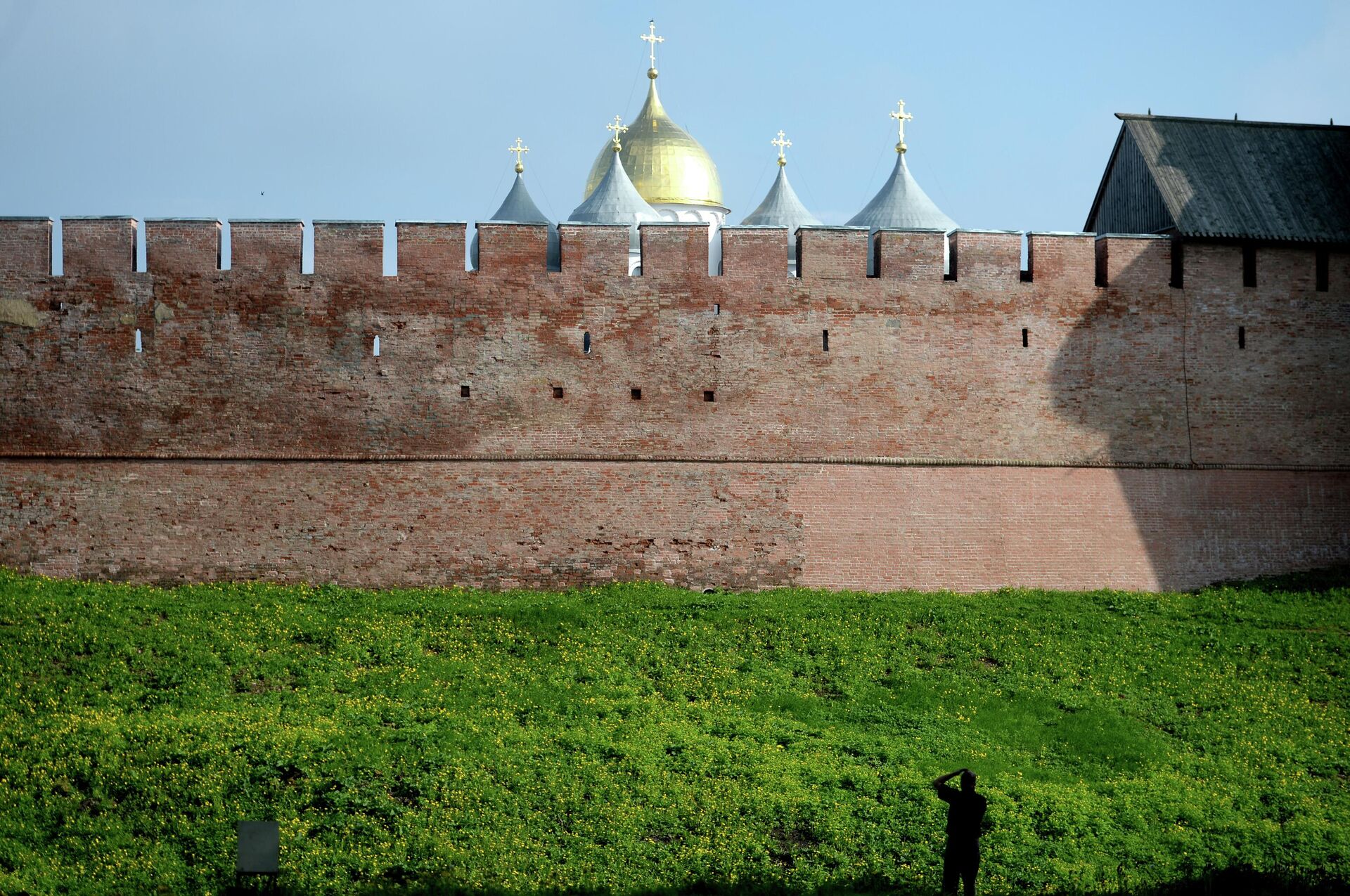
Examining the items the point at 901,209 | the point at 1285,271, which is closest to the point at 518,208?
the point at 901,209

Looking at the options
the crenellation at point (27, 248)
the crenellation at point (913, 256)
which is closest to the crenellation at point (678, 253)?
the crenellation at point (913, 256)

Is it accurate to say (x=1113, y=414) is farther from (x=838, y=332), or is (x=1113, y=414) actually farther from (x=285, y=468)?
(x=285, y=468)

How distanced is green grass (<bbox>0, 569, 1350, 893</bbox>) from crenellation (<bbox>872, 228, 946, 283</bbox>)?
12.8 feet

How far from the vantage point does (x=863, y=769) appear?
12.9 m

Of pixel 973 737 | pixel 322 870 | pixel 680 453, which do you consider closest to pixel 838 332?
pixel 680 453

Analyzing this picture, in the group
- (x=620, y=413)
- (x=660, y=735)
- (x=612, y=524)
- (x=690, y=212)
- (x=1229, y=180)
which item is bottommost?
(x=660, y=735)

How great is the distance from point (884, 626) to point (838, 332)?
12.2ft

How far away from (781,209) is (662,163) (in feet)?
10.2

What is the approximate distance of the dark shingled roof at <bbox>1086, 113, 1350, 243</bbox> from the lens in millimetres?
18891

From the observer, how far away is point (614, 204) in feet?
75.0

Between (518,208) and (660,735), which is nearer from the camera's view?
(660,735)

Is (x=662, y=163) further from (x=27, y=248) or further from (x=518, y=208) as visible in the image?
(x=27, y=248)

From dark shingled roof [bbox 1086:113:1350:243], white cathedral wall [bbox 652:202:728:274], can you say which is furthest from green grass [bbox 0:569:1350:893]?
white cathedral wall [bbox 652:202:728:274]

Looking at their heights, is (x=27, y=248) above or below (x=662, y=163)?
below
